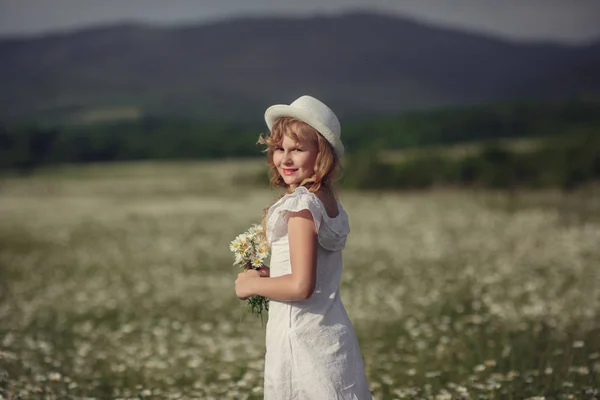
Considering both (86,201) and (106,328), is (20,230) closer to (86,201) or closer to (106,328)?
(86,201)

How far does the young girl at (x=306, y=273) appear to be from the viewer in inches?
145

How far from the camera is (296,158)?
12.9ft

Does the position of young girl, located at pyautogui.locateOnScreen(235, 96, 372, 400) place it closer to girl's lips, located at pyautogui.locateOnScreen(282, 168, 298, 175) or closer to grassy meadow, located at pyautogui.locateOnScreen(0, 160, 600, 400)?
girl's lips, located at pyautogui.locateOnScreen(282, 168, 298, 175)

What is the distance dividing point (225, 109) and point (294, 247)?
19531 centimetres

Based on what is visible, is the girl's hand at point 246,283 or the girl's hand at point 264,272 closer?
the girl's hand at point 246,283

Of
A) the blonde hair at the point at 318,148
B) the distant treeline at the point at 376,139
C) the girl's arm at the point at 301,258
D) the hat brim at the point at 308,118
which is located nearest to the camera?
the girl's arm at the point at 301,258

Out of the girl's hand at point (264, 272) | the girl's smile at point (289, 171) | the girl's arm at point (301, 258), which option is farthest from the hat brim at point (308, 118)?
the girl's hand at point (264, 272)

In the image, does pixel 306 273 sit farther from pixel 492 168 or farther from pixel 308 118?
pixel 492 168

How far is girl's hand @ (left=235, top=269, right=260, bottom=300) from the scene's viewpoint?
3911mm

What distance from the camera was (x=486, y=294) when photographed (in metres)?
11.3

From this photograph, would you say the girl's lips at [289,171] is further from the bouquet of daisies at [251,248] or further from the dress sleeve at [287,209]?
the bouquet of daisies at [251,248]

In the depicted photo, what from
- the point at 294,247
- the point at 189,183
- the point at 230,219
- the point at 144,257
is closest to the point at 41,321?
the point at 144,257

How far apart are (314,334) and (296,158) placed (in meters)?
1.01

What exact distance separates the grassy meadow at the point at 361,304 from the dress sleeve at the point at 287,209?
8.98 feet
